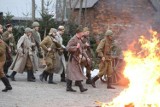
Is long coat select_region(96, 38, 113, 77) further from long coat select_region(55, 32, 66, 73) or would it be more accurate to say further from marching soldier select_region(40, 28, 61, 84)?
marching soldier select_region(40, 28, 61, 84)

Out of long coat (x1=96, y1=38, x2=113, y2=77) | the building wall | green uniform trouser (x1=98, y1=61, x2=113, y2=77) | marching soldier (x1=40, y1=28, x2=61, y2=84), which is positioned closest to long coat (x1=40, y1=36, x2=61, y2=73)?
marching soldier (x1=40, y1=28, x2=61, y2=84)

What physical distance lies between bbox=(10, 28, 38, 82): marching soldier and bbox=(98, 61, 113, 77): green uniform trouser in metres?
2.04

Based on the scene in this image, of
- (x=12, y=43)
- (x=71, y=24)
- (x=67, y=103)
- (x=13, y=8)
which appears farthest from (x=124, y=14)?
(x=67, y=103)

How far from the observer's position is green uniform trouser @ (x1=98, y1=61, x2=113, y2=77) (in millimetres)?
13594

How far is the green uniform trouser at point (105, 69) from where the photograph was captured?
44.6ft

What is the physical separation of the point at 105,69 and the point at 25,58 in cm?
243

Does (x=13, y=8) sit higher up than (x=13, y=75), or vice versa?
(x=13, y=8)

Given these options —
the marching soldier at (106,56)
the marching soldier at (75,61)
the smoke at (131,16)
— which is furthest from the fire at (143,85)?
the smoke at (131,16)

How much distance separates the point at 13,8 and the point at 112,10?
6078 millimetres

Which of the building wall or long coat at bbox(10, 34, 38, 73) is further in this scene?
the building wall

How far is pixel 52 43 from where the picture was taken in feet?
45.3

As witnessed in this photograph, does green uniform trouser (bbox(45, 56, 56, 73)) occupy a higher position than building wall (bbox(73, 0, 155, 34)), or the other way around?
building wall (bbox(73, 0, 155, 34))

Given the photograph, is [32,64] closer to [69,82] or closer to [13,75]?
[13,75]

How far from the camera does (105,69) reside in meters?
13.6
